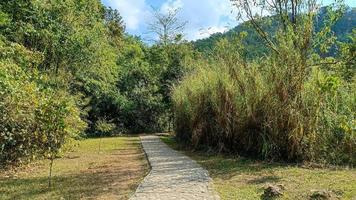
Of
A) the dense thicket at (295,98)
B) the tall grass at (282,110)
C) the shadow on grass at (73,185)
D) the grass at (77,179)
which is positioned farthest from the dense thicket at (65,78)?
the dense thicket at (295,98)

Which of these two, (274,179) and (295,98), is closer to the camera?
(274,179)

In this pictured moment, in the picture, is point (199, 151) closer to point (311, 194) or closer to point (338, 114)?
point (338, 114)

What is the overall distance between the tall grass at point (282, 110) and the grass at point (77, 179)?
121 inches

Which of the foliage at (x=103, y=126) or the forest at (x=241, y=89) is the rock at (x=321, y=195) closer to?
the forest at (x=241, y=89)

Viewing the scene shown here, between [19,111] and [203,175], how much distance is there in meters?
5.16

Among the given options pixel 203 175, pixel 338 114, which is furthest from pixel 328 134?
pixel 203 175

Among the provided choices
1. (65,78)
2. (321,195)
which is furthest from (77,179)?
(65,78)

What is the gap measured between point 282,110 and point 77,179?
17.6 feet

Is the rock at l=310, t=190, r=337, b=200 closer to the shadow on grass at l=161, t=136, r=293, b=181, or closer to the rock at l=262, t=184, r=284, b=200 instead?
the rock at l=262, t=184, r=284, b=200

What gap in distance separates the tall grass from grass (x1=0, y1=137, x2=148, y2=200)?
10.1 feet

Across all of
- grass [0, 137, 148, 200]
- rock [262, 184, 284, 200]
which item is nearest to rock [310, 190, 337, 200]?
rock [262, 184, 284, 200]

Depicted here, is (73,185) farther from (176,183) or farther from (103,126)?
(103,126)

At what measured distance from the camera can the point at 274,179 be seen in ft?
28.0

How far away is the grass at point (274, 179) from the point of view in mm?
7183
